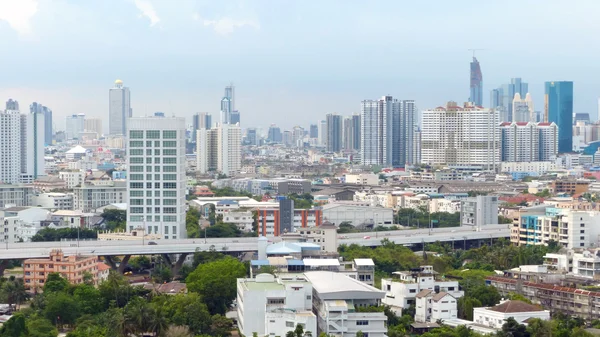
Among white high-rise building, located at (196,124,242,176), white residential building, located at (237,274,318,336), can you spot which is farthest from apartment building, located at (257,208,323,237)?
white high-rise building, located at (196,124,242,176)

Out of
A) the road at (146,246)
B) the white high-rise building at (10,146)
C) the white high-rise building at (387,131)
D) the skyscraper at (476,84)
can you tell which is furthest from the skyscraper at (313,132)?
the road at (146,246)

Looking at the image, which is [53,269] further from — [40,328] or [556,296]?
[556,296]

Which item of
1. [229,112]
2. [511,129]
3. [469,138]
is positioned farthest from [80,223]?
[229,112]

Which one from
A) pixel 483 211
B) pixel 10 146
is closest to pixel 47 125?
pixel 10 146

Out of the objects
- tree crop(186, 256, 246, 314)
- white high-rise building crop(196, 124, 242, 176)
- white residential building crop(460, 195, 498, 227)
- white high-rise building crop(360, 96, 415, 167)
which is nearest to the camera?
tree crop(186, 256, 246, 314)

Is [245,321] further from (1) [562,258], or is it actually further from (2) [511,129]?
(2) [511,129]

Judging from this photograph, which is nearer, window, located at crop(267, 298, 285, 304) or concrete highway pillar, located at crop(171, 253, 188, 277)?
window, located at crop(267, 298, 285, 304)

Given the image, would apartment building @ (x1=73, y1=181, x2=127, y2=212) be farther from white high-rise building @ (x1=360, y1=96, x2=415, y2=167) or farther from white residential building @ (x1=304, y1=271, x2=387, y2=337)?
white high-rise building @ (x1=360, y1=96, x2=415, y2=167)
